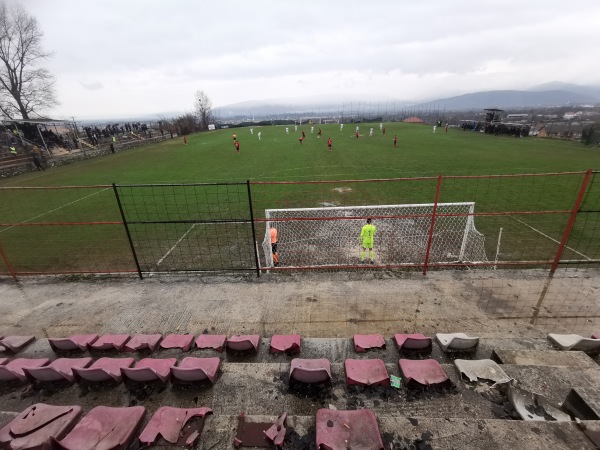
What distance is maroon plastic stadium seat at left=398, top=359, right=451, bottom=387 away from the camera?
A: 358 centimetres

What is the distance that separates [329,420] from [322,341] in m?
1.80

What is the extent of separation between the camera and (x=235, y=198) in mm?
16359

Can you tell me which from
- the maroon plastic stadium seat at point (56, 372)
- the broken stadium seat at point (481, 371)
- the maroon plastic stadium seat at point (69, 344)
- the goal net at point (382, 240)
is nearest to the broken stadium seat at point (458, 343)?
the broken stadium seat at point (481, 371)

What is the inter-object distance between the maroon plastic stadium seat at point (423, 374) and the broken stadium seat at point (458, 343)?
806mm

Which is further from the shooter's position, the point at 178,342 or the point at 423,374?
the point at 178,342

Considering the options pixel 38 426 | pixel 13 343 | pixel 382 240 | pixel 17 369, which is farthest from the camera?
pixel 382 240

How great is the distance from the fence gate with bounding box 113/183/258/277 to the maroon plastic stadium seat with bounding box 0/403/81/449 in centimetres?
370

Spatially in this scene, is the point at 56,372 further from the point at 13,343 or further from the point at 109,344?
the point at 13,343

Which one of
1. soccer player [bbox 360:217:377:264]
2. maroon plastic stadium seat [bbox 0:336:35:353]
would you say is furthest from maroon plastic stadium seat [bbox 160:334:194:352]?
soccer player [bbox 360:217:377:264]

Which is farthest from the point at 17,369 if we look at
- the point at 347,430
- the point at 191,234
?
the point at 191,234

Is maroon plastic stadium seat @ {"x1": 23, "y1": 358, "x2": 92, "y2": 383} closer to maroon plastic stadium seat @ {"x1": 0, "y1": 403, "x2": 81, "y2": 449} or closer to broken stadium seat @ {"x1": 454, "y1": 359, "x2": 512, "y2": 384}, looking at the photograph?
maroon plastic stadium seat @ {"x1": 0, "y1": 403, "x2": 81, "y2": 449}

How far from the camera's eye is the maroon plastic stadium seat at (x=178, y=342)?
185 inches

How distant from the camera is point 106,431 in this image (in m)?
3.06

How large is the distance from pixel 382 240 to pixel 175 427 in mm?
8543
